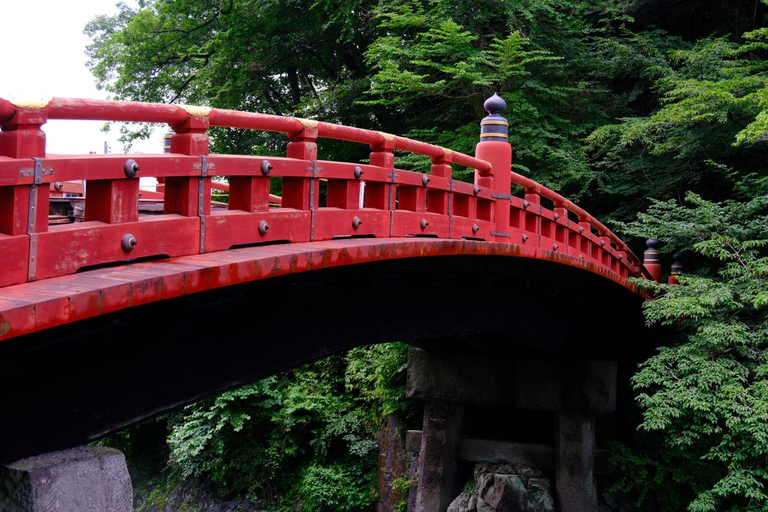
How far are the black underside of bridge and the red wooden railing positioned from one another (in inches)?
18.4

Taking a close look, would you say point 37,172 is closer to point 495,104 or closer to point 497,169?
point 497,169

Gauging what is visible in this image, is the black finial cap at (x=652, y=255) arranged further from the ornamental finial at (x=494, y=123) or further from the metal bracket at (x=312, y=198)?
the metal bracket at (x=312, y=198)

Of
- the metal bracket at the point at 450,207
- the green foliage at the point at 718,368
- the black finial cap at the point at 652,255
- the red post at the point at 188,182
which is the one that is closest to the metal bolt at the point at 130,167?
the red post at the point at 188,182

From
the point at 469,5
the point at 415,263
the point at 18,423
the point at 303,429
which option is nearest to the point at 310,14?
the point at 469,5

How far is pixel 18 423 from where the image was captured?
391 cm

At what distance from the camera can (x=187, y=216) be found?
4293mm

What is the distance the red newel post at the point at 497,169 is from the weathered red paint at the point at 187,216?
3.85 ft

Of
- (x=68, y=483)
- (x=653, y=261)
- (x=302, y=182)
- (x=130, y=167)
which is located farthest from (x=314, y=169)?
(x=653, y=261)

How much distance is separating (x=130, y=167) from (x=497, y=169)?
5259 mm

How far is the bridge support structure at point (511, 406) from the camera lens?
1276cm

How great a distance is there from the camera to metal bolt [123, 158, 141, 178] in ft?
12.6

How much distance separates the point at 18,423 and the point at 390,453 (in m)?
11.0

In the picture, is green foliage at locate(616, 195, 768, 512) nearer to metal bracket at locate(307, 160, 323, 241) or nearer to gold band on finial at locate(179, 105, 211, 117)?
metal bracket at locate(307, 160, 323, 241)

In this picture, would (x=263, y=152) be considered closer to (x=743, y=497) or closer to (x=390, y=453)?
(x=390, y=453)
